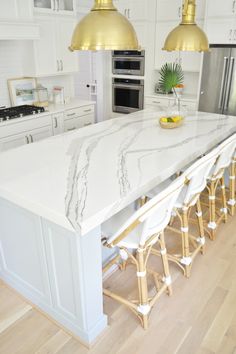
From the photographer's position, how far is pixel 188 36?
2.42m

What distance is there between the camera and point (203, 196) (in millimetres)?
3463

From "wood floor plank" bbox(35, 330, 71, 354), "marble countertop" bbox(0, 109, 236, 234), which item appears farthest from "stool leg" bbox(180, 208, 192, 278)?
"wood floor plank" bbox(35, 330, 71, 354)

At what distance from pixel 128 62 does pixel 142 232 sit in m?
4.58

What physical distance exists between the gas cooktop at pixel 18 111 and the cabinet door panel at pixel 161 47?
2.40 meters

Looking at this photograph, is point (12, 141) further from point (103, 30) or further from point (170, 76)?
point (170, 76)

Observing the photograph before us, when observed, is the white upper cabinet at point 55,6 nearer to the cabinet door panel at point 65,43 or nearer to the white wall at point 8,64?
the cabinet door panel at point 65,43

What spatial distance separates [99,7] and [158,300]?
74.8 inches

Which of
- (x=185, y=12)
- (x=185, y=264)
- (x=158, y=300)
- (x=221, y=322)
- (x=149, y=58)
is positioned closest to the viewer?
(x=221, y=322)

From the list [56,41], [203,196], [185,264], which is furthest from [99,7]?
[56,41]

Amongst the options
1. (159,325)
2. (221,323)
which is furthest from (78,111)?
(221,323)

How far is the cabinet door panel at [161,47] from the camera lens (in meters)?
5.06

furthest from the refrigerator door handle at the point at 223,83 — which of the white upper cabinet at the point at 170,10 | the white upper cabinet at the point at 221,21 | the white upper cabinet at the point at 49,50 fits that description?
the white upper cabinet at the point at 49,50

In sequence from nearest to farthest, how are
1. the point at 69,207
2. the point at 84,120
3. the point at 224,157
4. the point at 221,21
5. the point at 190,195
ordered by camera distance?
the point at 69,207
the point at 190,195
the point at 224,157
the point at 221,21
the point at 84,120

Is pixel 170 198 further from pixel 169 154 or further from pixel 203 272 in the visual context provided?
pixel 203 272
